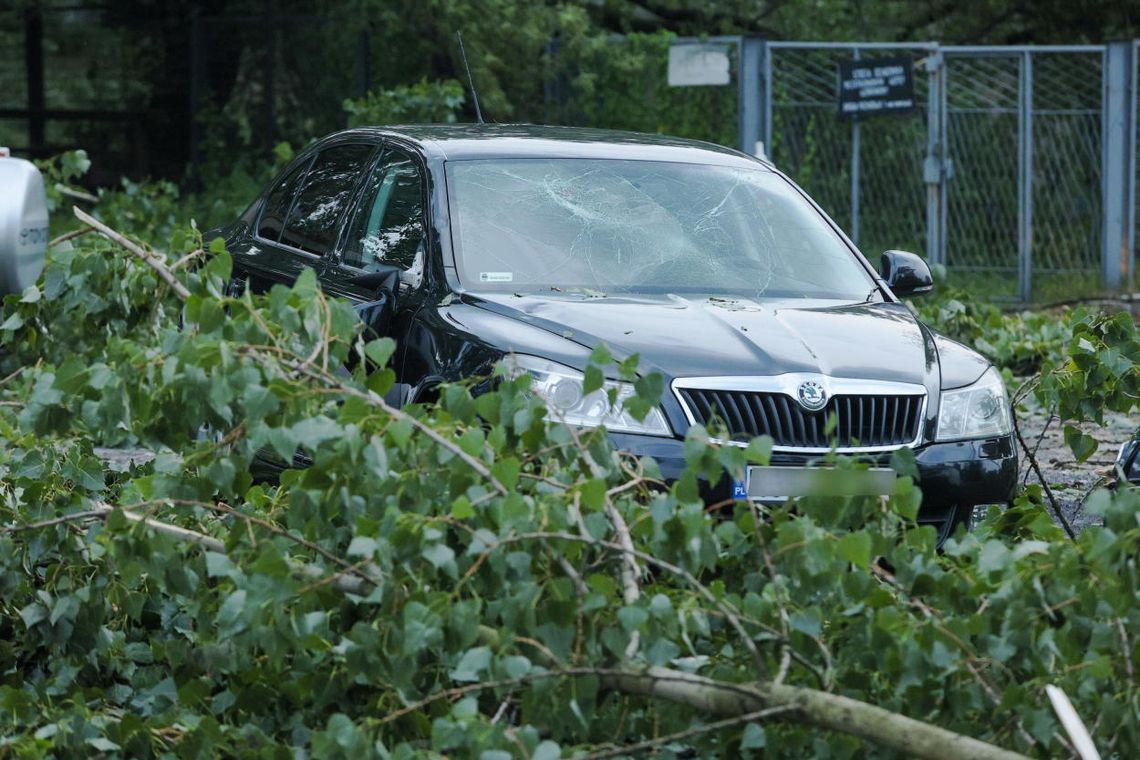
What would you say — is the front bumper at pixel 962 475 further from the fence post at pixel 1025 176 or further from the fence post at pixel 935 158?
the fence post at pixel 1025 176

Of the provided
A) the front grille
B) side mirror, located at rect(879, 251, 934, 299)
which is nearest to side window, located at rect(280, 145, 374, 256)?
side mirror, located at rect(879, 251, 934, 299)

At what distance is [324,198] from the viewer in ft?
23.5

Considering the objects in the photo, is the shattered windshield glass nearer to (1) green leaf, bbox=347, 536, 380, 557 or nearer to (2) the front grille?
(2) the front grille

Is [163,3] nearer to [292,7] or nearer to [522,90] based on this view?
[292,7]

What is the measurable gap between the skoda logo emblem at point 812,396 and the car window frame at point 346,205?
208 centimetres

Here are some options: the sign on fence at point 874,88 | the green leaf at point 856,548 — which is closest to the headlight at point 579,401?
the green leaf at point 856,548

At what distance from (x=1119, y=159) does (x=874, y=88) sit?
210cm

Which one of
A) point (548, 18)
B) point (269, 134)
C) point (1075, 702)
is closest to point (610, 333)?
point (1075, 702)

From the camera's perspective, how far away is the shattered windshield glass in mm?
6043

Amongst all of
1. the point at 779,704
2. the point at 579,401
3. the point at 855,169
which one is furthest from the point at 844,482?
the point at 855,169

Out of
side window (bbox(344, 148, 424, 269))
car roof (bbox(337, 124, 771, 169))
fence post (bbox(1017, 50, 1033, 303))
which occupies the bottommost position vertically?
fence post (bbox(1017, 50, 1033, 303))

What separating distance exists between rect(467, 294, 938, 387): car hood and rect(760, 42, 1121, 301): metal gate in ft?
33.0

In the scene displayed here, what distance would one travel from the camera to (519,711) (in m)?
3.59

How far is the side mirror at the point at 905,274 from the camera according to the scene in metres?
6.64
